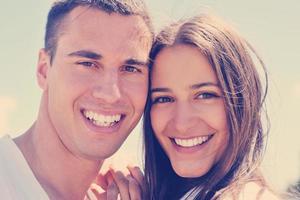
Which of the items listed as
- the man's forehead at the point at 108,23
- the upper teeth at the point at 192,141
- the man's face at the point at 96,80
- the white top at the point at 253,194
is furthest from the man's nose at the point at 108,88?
the white top at the point at 253,194

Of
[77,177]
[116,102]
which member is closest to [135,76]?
[116,102]

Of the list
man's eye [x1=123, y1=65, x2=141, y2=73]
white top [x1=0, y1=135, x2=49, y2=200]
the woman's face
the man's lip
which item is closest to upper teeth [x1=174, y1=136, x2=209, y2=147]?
the woman's face

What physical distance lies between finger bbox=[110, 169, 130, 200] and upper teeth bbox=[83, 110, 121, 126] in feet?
1.56

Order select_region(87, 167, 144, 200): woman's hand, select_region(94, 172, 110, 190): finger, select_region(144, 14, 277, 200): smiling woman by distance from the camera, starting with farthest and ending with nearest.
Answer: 1. select_region(94, 172, 110, 190): finger
2. select_region(87, 167, 144, 200): woman's hand
3. select_region(144, 14, 277, 200): smiling woman

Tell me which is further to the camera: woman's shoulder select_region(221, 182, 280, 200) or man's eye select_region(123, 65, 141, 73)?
man's eye select_region(123, 65, 141, 73)

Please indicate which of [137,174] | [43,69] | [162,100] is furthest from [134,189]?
[43,69]

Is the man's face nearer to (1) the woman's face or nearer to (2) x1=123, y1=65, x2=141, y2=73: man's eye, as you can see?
(2) x1=123, y1=65, x2=141, y2=73: man's eye

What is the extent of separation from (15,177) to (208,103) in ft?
4.56

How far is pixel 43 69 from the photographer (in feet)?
14.4

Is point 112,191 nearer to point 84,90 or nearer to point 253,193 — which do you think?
point 84,90

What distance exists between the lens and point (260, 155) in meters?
4.27

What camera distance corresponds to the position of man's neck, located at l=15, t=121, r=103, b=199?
4113 millimetres

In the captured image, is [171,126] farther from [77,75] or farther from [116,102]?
[77,75]

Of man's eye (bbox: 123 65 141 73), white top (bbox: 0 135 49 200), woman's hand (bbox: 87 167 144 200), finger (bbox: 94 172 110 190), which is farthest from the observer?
finger (bbox: 94 172 110 190)
